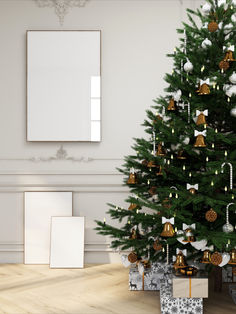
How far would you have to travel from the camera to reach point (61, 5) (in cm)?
345

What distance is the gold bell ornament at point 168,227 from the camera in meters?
2.13

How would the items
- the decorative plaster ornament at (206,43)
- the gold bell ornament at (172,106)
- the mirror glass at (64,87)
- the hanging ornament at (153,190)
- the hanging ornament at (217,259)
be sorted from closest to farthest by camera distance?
the hanging ornament at (217,259) < the decorative plaster ornament at (206,43) < the gold bell ornament at (172,106) < the hanging ornament at (153,190) < the mirror glass at (64,87)

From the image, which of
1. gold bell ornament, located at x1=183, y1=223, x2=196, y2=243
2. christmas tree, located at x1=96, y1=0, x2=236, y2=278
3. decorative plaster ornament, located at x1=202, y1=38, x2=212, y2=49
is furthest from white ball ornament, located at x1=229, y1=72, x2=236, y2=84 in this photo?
gold bell ornament, located at x1=183, y1=223, x2=196, y2=243

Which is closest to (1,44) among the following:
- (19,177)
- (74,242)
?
(19,177)

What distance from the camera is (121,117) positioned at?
3.46 m

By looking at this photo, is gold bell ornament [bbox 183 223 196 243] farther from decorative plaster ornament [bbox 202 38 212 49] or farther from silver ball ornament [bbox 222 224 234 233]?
decorative plaster ornament [bbox 202 38 212 49]

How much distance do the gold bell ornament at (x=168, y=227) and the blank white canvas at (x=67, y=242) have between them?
1.31 m

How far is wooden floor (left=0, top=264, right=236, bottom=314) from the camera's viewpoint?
93.7 inches

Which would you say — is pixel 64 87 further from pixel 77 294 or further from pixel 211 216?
pixel 211 216

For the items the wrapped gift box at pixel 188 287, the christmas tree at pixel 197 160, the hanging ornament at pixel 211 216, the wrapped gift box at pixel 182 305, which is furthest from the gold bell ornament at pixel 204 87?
the wrapped gift box at pixel 182 305

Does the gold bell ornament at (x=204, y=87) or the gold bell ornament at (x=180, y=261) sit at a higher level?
the gold bell ornament at (x=204, y=87)

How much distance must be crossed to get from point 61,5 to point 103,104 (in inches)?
36.7

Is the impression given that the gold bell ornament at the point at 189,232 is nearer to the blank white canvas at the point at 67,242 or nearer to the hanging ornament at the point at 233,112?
the hanging ornament at the point at 233,112

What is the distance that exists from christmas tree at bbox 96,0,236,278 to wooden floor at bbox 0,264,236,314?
0.30 m
